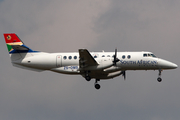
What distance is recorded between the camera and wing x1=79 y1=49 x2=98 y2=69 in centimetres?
3600

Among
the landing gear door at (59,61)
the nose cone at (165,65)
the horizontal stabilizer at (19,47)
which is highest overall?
the horizontal stabilizer at (19,47)

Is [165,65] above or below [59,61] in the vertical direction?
below

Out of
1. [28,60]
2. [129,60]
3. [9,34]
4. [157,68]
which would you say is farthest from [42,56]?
[157,68]

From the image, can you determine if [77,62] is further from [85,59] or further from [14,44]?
[14,44]

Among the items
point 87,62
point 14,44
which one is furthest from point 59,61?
point 14,44

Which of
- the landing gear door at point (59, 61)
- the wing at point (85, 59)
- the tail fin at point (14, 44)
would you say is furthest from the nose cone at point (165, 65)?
the tail fin at point (14, 44)

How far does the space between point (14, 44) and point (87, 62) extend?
31.7 ft

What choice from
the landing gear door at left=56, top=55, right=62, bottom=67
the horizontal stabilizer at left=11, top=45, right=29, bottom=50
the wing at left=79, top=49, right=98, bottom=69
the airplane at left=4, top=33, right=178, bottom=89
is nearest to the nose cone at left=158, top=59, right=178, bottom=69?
the airplane at left=4, top=33, right=178, bottom=89

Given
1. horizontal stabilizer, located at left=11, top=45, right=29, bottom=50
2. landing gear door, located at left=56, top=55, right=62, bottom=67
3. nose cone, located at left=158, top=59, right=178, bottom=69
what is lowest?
nose cone, located at left=158, top=59, right=178, bottom=69

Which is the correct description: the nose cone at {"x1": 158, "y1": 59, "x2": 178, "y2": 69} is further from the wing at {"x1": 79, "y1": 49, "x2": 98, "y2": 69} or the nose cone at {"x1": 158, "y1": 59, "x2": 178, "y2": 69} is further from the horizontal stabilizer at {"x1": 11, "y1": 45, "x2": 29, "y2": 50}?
the horizontal stabilizer at {"x1": 11, "y1": 45, "x2": 29, "y2": 50}

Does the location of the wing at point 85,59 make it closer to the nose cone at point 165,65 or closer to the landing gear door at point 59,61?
the landing gear door at point 59,61

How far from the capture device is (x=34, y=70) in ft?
131

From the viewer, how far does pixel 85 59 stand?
121 feet

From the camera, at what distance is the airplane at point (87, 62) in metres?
37.5
